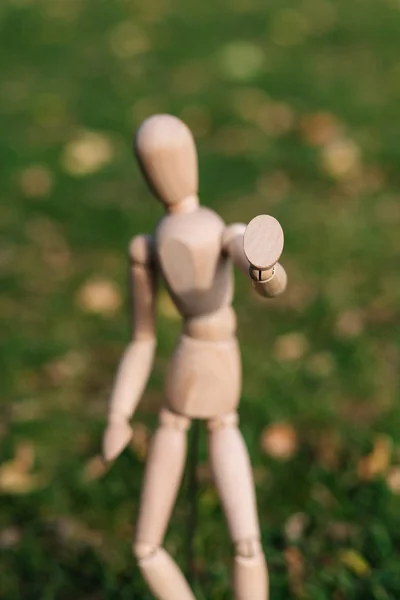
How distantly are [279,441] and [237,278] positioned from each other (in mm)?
1240

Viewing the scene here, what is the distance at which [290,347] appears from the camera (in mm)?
3652

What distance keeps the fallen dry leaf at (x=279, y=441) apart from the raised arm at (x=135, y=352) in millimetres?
1186

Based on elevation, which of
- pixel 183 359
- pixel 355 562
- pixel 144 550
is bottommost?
pixel 355 562

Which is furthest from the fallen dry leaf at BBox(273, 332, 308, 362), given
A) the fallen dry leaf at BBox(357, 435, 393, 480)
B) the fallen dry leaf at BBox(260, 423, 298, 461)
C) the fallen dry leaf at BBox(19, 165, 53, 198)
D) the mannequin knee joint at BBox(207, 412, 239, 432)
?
the fallen dry leaf at BBox(19, 165, 53, 198)

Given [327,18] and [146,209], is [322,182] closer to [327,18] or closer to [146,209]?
[146,209]

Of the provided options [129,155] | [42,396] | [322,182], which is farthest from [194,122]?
[42,396]

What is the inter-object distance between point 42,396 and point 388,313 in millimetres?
1562

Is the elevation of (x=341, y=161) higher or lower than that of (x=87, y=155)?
higher

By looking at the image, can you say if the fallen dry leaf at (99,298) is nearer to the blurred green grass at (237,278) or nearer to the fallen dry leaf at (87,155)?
the blurred green grass at (237,278)

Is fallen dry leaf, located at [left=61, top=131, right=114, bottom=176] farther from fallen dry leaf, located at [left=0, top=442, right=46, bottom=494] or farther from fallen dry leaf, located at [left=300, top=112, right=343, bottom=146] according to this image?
fallen dry leaf, located at [left=0, top=442, right=46, bottom=494]

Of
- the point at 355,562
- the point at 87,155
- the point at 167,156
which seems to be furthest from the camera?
the point at 87,155

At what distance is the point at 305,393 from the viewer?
11.0 ft

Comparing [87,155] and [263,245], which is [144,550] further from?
[87,155]

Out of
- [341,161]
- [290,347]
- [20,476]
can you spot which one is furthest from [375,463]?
[341,161]
